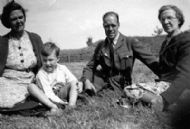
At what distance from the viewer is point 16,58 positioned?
16.5 ft

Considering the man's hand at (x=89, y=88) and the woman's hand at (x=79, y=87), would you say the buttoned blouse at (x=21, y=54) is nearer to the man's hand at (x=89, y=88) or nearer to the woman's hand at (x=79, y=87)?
the woman's hand at (x=79, y=87)

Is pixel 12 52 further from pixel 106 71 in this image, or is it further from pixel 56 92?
pixel 106 71

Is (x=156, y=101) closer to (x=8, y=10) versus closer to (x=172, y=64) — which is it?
(x=172, y=64)

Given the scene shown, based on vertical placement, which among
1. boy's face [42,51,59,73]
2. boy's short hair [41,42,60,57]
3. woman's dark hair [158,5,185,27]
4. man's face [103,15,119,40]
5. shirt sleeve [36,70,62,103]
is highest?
woman's dark hair [158,5,185,27]

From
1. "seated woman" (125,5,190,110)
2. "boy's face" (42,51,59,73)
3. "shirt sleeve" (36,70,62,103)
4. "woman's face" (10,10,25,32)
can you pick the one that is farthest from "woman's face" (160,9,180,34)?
"woman's face" (10,10,25,32)

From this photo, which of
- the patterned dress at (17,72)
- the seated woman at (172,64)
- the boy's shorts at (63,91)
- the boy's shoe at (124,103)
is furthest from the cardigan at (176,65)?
the patterned dress at (17,72)

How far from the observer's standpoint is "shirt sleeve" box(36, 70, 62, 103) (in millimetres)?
4508

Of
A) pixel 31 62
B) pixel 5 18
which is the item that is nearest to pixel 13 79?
pixel 31 62

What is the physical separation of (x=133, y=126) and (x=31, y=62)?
2.55 m

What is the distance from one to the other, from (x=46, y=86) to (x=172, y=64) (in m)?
2.09

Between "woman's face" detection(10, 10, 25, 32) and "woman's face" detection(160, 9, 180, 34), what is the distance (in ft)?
8.31

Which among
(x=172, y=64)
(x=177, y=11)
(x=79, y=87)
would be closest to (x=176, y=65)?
(x=172, y=64)

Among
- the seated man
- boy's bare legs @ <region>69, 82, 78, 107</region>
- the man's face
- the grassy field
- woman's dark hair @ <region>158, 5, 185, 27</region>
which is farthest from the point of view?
the seated man

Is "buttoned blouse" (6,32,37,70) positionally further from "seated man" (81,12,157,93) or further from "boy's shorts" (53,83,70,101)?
"seated man" (81,12,157,93)
